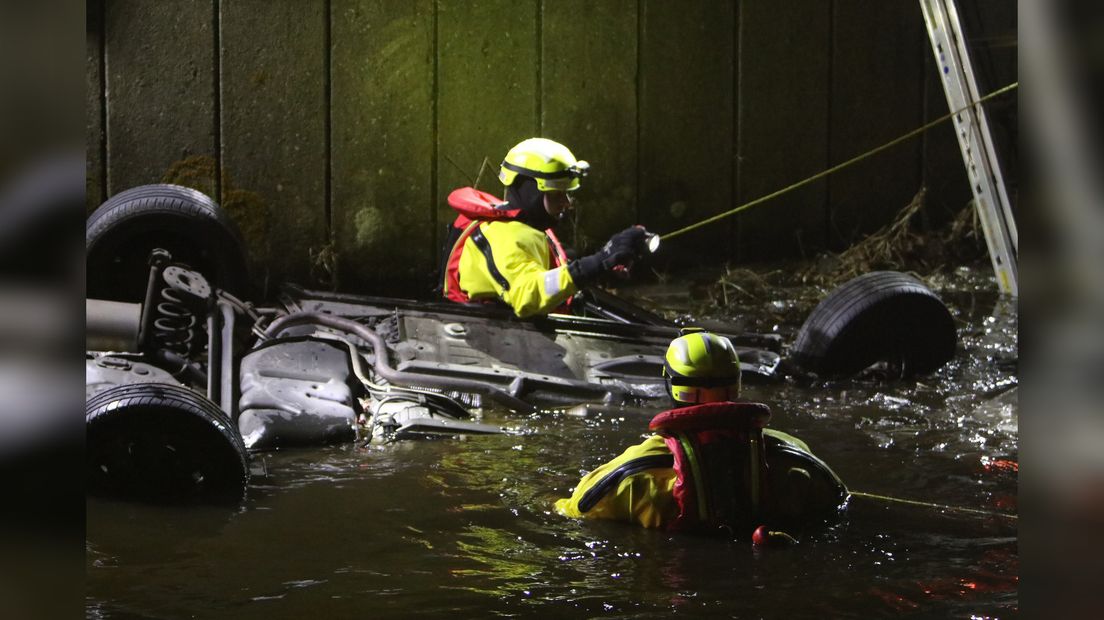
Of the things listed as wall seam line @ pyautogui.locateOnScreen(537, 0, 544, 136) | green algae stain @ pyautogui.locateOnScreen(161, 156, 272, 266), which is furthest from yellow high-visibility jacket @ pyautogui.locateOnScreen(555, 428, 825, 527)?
wall seam line @ pyautogui.locateOnScreen(537, 0, 544, 136)

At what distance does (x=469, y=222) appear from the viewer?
736 cm

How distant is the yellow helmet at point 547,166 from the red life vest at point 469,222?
0.75ft

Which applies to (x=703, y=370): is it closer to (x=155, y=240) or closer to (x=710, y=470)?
(x=710, y=470)

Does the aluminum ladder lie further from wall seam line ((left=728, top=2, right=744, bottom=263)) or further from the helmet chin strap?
the helmet chin strap

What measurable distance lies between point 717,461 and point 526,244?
3260 mm

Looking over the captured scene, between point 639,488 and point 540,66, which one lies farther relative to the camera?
point 540,66

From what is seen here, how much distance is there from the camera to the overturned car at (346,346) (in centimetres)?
572

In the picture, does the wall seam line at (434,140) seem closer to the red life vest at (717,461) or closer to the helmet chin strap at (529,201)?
the helmet chin strap at (529,201)

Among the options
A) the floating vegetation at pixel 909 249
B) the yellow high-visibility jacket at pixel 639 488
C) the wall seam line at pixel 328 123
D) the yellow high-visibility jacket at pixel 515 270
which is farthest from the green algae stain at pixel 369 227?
the yellow high-visibility jacket at pixel 639 488

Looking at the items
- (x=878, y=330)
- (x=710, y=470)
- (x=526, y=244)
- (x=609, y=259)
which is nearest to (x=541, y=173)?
(x=526, y=244)

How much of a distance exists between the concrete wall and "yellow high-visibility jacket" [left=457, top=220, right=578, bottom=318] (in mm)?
2128

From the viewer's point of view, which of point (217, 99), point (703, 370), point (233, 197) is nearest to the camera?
point (703, 370)

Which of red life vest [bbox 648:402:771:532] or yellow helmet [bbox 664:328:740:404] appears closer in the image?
red life vest [bbox 648:402:771:532]

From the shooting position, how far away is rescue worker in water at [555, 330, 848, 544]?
390 cm
